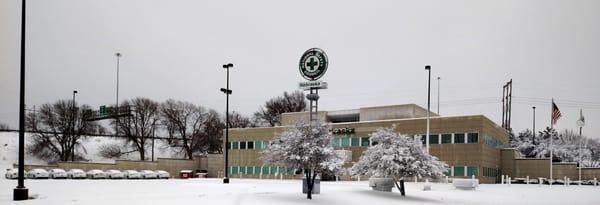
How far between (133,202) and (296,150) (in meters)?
8.57

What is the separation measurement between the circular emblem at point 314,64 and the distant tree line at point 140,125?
43.5m

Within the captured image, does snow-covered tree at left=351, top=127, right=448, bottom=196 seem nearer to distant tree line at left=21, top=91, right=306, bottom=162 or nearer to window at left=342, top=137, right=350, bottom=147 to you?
window at left=342, top=137, right=350, bottom=147

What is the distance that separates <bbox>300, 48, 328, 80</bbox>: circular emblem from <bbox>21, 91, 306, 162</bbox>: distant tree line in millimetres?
43480

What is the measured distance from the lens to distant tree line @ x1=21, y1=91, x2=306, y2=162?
82562 mm

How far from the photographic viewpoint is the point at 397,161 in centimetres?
3116

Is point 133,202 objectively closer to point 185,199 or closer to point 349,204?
point 185,199

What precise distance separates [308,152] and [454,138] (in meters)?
31.9

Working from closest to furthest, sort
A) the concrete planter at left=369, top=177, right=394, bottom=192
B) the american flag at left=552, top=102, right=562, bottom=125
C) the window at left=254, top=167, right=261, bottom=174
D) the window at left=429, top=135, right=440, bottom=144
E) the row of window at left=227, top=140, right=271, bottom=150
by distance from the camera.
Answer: the concrete planter at left=369, top=177, right=394, bottom=192 < the american flag at left=552, top=102, right=562, bottom=125 < the window at left=429, top=135, right=440, bottom=144 < the row of window at left=227, top=140, right=271, bottom=150 < the window at left=254, top=167, right=261, bottom=174

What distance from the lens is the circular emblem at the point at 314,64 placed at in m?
37.0

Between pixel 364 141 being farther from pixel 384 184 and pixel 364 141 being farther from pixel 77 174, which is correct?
pixel 77 174

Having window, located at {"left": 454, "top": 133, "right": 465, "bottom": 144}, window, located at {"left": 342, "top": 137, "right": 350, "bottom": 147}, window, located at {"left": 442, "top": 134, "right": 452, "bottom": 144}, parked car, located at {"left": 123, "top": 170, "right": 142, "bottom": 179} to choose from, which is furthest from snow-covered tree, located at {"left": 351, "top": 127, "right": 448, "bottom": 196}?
window, located at {"left": 342, "top": 137, "right": 350, "bottom": 147}

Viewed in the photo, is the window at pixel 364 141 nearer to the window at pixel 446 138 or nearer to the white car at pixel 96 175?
the window at pixel 446 138

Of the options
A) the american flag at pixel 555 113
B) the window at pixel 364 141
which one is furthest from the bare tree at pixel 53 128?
the american flag at pixel 555 113

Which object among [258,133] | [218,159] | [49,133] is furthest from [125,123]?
[258,133]
